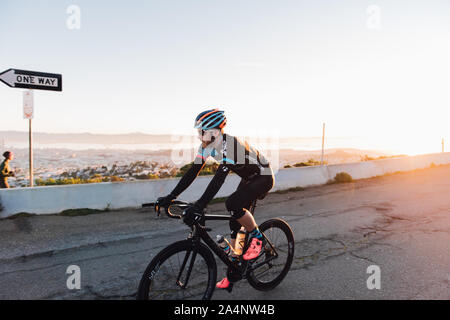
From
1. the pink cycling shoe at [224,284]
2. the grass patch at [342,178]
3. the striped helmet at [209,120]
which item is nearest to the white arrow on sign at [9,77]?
the striped helmet at [209,120]

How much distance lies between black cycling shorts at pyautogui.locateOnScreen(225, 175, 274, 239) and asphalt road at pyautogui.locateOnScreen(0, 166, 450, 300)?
3.19ft

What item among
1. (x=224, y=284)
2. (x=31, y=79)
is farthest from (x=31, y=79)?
(x=224, y=284)

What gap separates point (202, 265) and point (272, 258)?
1.07m

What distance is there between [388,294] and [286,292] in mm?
1171

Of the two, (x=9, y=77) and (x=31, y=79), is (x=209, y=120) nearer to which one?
(x=31, y=79)

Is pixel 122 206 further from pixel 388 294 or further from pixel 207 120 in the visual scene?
pixel 388 294

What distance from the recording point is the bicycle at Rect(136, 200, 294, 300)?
121 inches

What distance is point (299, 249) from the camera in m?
5.34

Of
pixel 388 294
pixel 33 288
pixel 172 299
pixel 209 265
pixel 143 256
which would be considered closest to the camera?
pixel 209 265

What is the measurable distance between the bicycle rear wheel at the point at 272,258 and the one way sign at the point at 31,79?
5.80 m

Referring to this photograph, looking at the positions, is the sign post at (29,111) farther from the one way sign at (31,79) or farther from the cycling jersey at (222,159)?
the cycling jersey at (222,159)

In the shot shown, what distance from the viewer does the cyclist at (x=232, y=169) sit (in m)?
3.35
